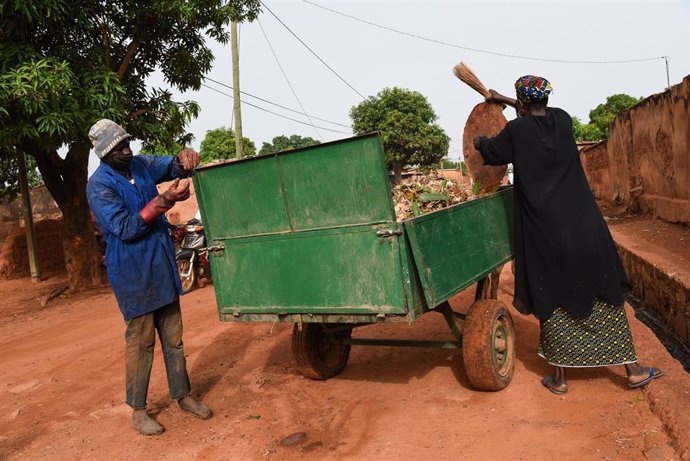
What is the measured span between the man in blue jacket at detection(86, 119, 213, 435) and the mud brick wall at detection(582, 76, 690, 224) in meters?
7.63

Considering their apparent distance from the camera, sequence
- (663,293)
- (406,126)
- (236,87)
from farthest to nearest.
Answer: (406,126), (236,87), (663,293)

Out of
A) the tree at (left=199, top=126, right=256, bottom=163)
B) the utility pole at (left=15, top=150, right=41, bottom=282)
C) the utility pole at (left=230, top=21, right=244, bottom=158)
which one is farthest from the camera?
the tree at (left=199, top=126, right=256, bottom=163)

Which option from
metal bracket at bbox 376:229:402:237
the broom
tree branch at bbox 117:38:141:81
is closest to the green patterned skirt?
metal bracket at bbox 376:229:402:237

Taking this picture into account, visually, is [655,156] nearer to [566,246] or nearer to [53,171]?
[566,246]

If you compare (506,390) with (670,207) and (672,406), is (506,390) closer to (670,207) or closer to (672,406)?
(672,406)

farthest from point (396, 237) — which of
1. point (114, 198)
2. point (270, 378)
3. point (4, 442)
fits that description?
point (4, 442)

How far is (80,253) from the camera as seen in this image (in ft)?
33.5

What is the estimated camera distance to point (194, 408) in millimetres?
3918

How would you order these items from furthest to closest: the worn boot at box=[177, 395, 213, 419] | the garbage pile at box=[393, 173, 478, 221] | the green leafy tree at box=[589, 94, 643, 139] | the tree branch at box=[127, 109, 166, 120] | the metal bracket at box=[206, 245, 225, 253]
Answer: the green leafy tree at box=[589, 94, 643, 139], the tree branch at box=[127, 109, 166, 120], the garbage pile at box=[393, 173, 478, 221], the worn boot at box=[177, 395, 213, 419], the metal bracket at box=[206, 245, 225, 253]

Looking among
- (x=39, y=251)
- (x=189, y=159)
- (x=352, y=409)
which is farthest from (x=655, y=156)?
(x=39, y=251)

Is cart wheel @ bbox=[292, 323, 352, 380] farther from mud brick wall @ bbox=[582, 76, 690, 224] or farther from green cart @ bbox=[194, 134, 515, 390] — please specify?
mud brick wall @ bbox=[582, 76, 690, 224]

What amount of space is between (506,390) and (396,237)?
154cm

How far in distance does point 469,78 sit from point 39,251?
11782mm

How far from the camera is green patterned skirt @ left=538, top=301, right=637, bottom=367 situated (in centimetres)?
358
